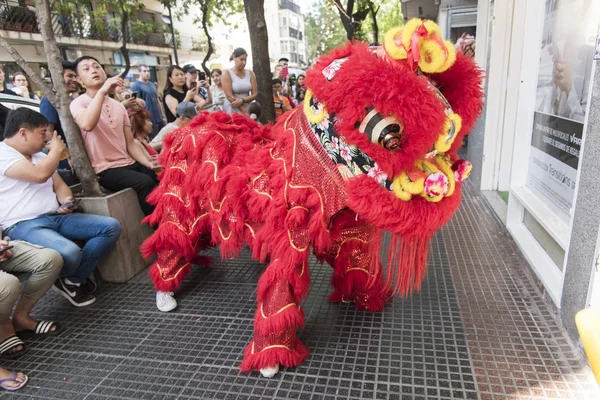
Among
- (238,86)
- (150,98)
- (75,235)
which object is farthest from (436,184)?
(150,98)

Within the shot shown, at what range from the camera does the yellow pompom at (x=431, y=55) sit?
160cm

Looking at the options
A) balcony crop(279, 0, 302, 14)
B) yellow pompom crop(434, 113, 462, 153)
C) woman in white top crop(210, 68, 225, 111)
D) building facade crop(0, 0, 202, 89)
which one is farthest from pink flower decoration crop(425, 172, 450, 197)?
balcony crop(279, 0, 302, 14)

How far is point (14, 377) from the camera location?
2172 mm

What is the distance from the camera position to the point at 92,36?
18359 mm

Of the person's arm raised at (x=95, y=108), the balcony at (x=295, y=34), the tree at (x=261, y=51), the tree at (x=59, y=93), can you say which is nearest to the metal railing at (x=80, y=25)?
the tree at (x=261, y=51)

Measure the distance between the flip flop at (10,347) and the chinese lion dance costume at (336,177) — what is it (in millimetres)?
883

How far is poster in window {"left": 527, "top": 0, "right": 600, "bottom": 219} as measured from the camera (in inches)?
98.0

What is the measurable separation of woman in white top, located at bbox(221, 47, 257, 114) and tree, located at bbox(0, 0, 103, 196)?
96.5 inches

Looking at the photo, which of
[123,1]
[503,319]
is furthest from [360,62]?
[123,1]

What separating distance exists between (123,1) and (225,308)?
44.1ft

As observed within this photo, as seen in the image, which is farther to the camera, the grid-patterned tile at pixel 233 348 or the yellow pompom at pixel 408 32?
the grid-patterned tile at pixel 233 348

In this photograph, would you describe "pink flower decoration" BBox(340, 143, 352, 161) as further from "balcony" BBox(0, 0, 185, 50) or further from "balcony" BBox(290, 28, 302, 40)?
"balcony" BBox(290, 28, 302, 40)

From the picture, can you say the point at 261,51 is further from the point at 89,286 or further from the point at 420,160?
the point at 420,160

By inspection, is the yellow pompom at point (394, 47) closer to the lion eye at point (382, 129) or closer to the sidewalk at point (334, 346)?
the lion eye at point (382, 129)
